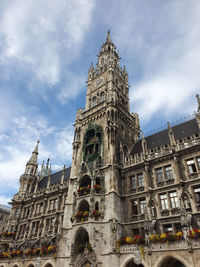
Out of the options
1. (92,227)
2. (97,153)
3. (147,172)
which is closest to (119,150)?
(97,153)

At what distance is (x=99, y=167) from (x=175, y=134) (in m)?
12.9

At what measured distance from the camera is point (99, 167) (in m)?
31.3

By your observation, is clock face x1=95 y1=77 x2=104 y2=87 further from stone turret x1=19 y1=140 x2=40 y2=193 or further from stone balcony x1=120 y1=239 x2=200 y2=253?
stone balcony x1=120 y1=239 x2=200 y2=253

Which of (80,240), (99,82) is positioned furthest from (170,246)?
(99,82)

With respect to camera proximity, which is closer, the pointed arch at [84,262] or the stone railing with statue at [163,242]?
the stone railing with statue at [163,242]

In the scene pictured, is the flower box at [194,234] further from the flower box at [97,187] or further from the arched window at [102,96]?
the arched window at [102,96]

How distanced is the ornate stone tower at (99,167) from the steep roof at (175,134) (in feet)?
11.0

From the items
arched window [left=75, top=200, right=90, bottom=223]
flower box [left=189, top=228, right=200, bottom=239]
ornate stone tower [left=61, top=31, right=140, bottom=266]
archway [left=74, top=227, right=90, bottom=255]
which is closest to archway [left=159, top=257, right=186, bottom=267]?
flower box [left=189, top=228, right=200, bottom=239]

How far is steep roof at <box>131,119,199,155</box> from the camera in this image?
30339 mm

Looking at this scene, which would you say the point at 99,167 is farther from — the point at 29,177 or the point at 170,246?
the point at 29,177

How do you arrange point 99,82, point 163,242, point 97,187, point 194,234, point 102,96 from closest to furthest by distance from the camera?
point 194,234 → point 163,242 → point 97,187 → point 102,96 → point 99,82

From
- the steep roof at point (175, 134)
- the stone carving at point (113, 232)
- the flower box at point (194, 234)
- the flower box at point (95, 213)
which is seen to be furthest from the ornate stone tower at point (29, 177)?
the flower box at point (194, 234)

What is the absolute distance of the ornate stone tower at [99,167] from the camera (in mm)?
25828

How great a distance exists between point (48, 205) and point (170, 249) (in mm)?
24733
